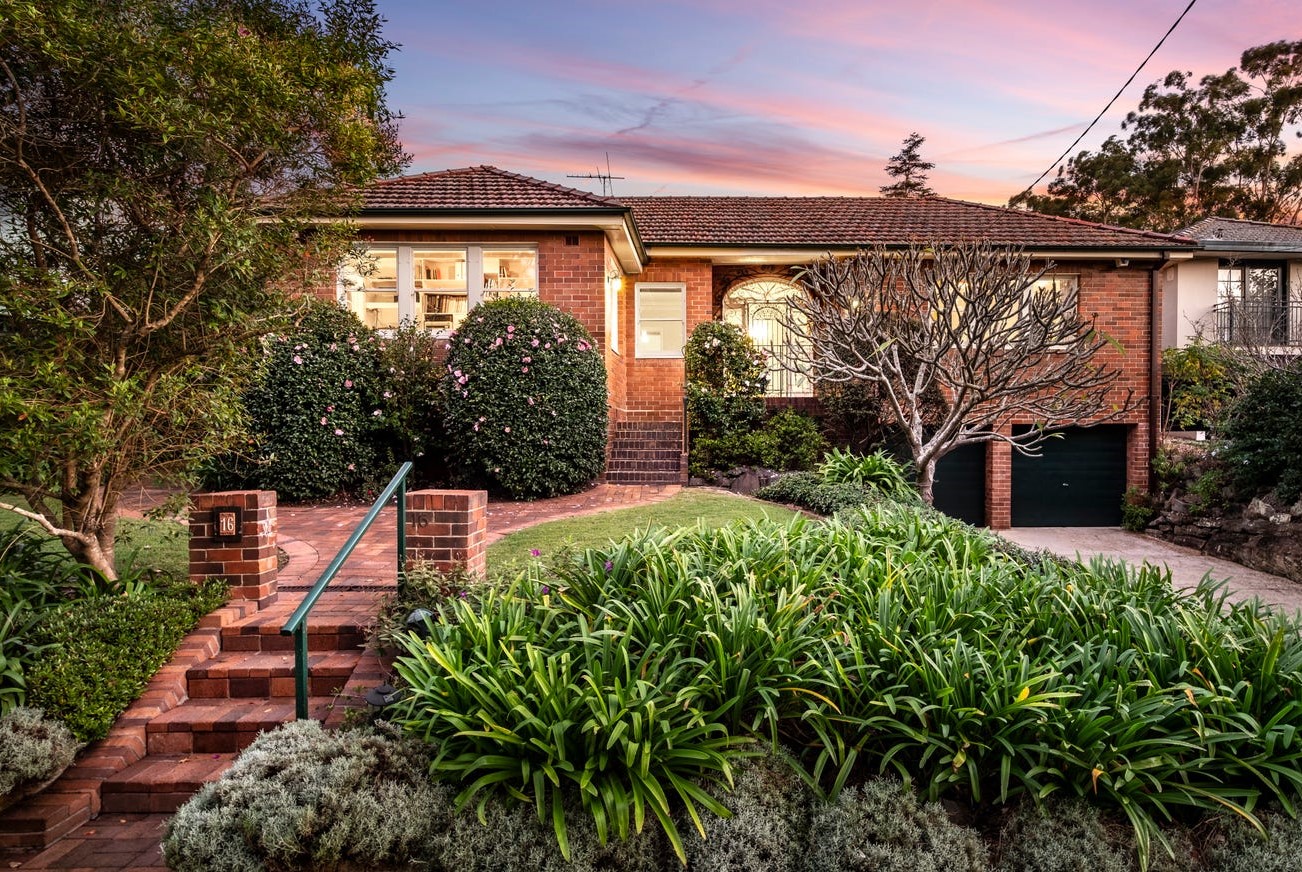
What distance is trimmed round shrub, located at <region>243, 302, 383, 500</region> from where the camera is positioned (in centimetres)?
917

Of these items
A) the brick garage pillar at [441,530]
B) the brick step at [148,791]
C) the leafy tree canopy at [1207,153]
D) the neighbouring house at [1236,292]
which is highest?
the leafy tree canopy at [1207,153]

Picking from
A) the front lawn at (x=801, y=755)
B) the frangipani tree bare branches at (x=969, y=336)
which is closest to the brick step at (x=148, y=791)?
the front lawn at (x=801, y=755)

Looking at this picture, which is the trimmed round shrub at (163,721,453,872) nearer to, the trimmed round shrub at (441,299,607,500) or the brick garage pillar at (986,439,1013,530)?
the trimmed round shrub at (441,299,607,500)

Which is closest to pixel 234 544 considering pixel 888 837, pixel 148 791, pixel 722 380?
pixel 148 791

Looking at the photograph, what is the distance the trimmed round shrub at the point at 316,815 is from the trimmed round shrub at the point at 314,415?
6867 mm

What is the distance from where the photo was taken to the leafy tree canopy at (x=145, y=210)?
383cm

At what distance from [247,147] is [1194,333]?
23497mm

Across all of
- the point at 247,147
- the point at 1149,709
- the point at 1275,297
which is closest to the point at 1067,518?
the point at 1275,297

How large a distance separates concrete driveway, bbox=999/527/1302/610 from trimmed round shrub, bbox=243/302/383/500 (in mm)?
9360

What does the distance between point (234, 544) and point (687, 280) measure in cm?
1145

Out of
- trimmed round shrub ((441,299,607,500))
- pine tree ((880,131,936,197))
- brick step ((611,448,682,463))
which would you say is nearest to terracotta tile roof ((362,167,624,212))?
trimmed round shrub ((441,299,607,500))

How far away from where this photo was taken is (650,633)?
353cm

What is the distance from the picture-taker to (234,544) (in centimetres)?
481

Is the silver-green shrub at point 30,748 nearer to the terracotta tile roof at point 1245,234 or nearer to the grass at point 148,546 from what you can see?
the grass at point 148,546
